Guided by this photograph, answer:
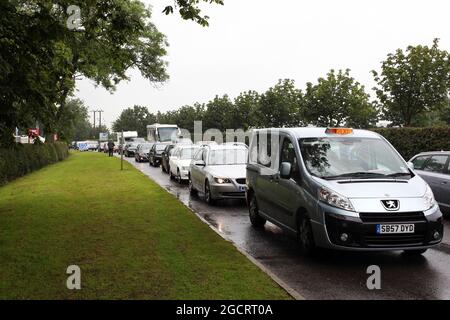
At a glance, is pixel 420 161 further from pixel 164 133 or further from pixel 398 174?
pixel 164 133

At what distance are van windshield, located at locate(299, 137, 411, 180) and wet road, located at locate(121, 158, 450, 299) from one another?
1204mm

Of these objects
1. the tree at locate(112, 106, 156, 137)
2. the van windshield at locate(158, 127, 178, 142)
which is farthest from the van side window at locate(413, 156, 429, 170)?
the tree at locate(112, 106, 156, 137)

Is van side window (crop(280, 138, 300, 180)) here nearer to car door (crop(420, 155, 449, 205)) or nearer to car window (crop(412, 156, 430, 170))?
car door (crop(420, 155, 449, 205))

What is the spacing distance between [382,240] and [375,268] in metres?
0.45

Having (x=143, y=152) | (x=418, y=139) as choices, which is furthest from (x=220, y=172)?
(x=143, y=152)

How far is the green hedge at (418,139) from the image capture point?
19.1 metres

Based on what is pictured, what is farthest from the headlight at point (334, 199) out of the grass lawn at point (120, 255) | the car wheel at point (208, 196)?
the car wheel at point (208, 196)

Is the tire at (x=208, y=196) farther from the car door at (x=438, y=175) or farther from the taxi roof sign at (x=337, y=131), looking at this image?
the taxi roof sign at (x=337, y=131)

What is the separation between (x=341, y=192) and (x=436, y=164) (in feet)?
18.4

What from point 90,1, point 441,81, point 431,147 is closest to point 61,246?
point 90,1

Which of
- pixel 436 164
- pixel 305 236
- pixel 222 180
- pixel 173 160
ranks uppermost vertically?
pixel 436 164

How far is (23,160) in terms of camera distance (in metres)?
25.1

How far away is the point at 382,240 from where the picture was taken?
639 cm
